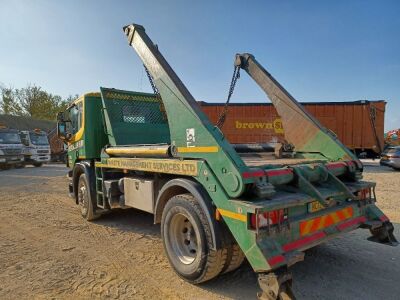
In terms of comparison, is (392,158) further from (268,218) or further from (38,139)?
(38,139)

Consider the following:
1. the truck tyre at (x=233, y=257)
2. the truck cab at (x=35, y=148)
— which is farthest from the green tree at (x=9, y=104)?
the truck tyre at (x=233, y=257)

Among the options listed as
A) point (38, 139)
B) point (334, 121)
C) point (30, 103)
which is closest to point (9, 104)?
point (30, 103)

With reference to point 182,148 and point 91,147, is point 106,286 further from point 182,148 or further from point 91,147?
point 91,147

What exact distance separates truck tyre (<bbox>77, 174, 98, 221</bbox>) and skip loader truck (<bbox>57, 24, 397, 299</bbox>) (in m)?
0.51

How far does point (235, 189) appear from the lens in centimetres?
284

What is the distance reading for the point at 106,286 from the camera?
11.0 feet

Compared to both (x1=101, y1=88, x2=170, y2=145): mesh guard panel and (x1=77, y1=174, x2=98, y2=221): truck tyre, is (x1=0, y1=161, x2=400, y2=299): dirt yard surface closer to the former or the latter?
(x1=77, y1=174, x2=98, y2=221): truck tyre

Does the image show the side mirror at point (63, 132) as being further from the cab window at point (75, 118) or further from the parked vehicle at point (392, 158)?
the parked vehicle at point (392, 158)

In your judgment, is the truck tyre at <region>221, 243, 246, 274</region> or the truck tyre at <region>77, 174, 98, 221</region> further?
the truck tyre at <region>77, 174, 98, 221</region>

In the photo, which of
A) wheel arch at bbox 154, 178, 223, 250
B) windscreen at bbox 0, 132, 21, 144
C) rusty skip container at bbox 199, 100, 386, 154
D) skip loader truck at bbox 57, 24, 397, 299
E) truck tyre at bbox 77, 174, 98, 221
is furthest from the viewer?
windscreen at bbox 0, 132, 21, 144

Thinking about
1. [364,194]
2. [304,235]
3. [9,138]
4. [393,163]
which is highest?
[9,138]

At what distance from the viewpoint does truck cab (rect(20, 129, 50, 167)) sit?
20859 millimetres

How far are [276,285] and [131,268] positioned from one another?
1.99 m

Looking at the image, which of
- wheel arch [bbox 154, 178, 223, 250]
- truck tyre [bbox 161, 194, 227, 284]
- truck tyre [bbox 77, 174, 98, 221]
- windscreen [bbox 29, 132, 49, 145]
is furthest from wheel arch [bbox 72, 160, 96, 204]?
windscreen [bbox 29, 132, 49, 145]
